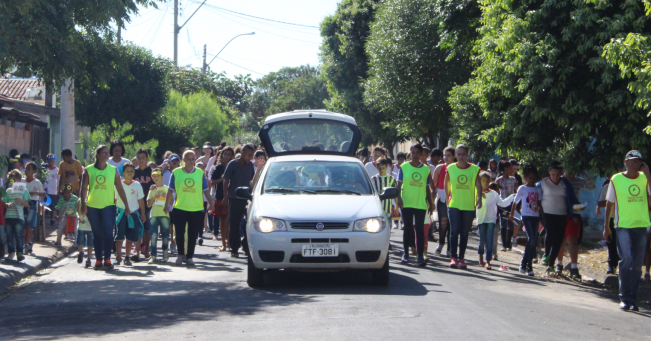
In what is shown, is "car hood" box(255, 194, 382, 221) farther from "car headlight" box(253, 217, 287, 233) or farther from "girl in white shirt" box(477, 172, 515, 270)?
"girl in white shirt" box(477, 172, 515, 270)

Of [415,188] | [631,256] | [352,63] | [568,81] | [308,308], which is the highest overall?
[352,63]

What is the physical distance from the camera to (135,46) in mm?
40469

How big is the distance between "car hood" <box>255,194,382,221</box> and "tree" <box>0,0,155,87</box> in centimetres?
433

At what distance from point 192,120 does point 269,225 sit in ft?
117

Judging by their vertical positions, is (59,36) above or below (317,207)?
above

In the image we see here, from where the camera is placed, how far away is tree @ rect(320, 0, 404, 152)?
135ft

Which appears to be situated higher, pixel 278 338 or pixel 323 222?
pixel 323 222

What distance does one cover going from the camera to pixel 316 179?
9914 millimetres

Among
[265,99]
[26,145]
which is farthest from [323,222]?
[265,99]

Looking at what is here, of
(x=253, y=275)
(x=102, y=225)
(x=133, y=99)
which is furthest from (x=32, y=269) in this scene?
(x=133, y=99)

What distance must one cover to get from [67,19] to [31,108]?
708 inches

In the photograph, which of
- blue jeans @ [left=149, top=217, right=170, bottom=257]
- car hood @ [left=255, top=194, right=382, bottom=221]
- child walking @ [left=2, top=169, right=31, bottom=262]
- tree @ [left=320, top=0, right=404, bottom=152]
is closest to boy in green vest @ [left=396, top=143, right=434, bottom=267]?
car hood @ [left=255, top=194, right=382, bottom=221]

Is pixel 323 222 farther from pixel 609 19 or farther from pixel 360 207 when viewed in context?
pixel 609 19

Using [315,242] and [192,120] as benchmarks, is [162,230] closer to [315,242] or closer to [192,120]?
[315,242]
